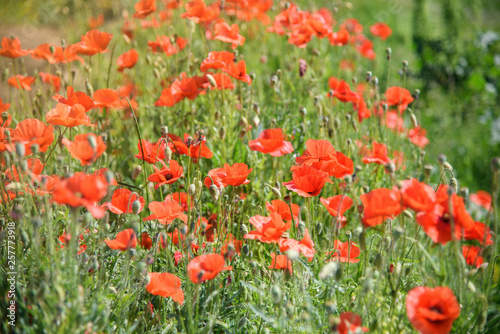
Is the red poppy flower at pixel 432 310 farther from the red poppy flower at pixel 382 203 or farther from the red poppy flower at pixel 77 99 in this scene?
the red poppy flower at pixel 77 99

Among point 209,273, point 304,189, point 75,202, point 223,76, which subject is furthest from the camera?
point 223,76

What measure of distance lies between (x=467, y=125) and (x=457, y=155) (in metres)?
0.63

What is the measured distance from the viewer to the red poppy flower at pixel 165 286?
145 centimetres

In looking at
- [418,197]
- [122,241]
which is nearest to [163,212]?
[122,241]

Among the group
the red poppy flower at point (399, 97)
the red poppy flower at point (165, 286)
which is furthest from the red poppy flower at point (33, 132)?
the red poppy flower at point (399, 97)

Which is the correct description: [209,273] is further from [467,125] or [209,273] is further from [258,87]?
[467,125]

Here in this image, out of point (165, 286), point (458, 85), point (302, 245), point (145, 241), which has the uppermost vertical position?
point (302, 245)

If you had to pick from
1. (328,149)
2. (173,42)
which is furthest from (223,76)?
(328,149)

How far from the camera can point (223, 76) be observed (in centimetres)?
237

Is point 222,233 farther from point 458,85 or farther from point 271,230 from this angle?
point 458,85

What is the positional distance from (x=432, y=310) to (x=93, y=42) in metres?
2.00

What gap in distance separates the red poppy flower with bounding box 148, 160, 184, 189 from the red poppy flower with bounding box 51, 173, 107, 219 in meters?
0.50

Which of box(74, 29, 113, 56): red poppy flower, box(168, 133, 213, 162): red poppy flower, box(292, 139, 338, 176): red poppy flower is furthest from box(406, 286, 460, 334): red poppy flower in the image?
box(74, 29, 113, 56): red poppy flower

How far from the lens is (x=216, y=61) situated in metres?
2.23
